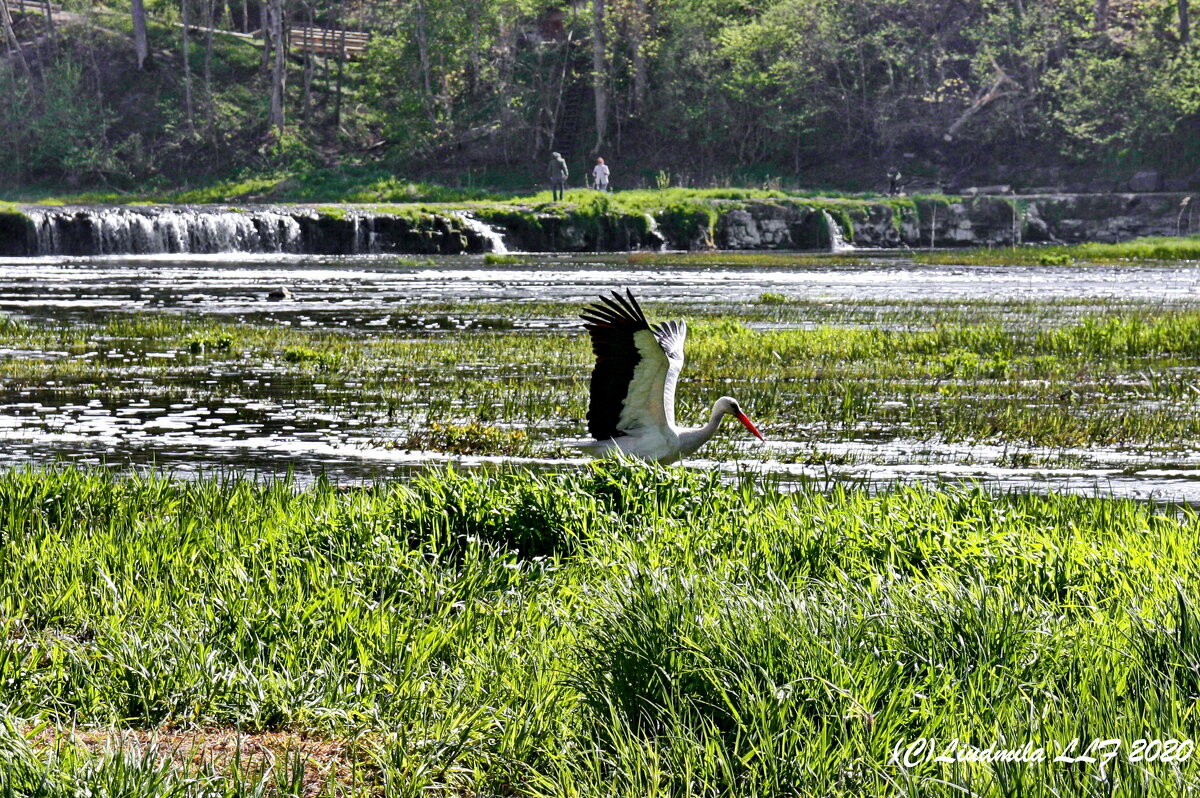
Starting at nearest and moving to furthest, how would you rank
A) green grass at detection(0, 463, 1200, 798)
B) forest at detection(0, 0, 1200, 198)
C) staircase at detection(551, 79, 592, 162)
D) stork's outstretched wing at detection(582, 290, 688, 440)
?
green grass at detection(0, 463, 1200, 798) → stork's outstretched wing at detection(582, 290, 688, 440) → forest at detection(0, 0, 1200, 198) → staircase at detection(551, 79, 592, 162)

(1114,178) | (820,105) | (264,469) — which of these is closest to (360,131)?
(820,105)

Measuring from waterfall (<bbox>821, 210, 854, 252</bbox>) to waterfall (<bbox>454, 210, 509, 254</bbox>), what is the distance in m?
13.0

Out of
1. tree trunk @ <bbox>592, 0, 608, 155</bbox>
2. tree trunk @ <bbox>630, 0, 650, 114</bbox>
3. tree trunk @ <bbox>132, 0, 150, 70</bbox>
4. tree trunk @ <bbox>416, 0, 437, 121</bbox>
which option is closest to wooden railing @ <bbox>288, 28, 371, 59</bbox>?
tree trunk @ <bbox>132, 0, 150, 70</bbox>

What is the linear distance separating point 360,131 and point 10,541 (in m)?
69.0

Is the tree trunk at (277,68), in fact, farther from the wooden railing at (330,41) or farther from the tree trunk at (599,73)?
the tree trunk at (599,73)

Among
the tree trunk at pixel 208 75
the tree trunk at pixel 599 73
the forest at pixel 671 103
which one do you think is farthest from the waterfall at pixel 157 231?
the tree trunk at pixel 599 73

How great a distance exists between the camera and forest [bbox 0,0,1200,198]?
216ft

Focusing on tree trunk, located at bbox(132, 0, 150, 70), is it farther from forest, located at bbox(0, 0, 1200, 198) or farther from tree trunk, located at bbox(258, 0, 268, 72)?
tree trunk, located at bbox(258, 0, 268, 72)

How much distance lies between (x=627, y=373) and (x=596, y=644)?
368 cm

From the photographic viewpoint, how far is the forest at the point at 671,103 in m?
65.9

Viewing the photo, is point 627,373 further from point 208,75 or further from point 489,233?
point 208,75

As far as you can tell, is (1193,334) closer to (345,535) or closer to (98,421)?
(98,421)

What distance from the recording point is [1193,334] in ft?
61.2

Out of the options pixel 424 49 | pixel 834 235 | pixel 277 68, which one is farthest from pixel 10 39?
pixel 834 235
